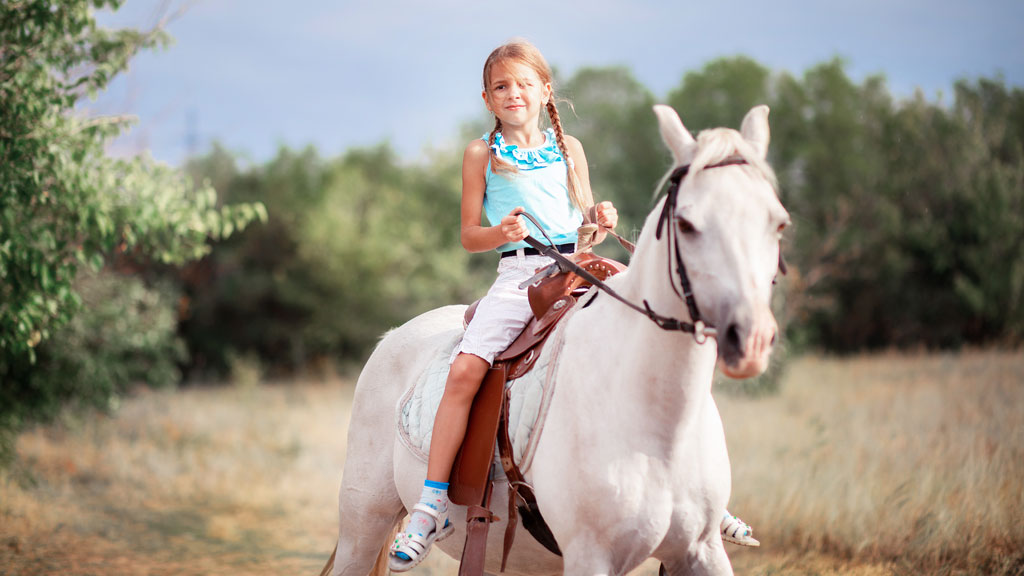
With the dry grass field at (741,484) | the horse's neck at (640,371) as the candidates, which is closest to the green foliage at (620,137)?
the dry grass field at (741,484)

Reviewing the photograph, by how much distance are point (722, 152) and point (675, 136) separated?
0.21 metres

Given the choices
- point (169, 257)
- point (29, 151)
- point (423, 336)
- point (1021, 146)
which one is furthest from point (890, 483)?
point (1021, 146)

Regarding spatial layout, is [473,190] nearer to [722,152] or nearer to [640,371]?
[640,371]

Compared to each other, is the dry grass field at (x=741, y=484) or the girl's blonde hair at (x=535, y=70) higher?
the girl's blonde hair at (x=535, y=70)

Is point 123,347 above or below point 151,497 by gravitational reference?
above

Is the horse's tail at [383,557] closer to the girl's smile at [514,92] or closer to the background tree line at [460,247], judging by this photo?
the girl's smile at [514,92]

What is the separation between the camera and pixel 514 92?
3176mm

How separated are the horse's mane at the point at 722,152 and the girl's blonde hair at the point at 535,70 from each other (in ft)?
3.26

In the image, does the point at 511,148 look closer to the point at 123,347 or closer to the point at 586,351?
the point at 586,351

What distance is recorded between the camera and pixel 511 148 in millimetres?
3234

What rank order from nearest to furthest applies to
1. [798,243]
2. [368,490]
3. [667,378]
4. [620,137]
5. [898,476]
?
[667,378]
[368,490]
[898,476]
[798,243]
[620,137]

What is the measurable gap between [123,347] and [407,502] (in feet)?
34.4

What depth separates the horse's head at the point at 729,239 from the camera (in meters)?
1.95

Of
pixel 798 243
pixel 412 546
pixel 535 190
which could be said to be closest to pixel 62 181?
pixel 535 190
